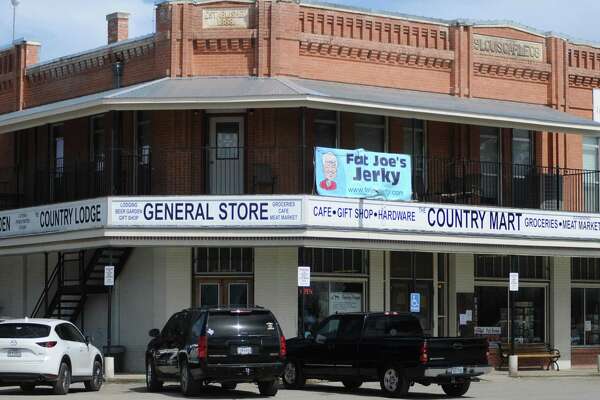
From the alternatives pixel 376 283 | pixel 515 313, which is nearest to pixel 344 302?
pixel 376 283

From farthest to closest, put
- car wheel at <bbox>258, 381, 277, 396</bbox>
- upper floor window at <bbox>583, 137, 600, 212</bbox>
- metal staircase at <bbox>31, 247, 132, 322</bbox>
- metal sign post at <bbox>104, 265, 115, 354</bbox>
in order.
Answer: upper floor window at <bbox>583, 137, 600, 212</bbox> < metal staircase at <bbox>31, 247, 132, 322</bbox> < metal sign post at <bbox>104, 265, 115, 354</bbox> < car wheel at <bbox>258, 381, 277, 396</bbox>

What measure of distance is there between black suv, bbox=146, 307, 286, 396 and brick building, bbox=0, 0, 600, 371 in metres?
5.36

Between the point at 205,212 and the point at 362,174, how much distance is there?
3.99m

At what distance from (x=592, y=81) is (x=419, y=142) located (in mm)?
7100

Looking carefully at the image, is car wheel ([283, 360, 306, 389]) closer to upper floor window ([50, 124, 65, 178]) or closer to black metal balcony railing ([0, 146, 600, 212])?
black metal balcony railing ([0, 146, 600, 212])

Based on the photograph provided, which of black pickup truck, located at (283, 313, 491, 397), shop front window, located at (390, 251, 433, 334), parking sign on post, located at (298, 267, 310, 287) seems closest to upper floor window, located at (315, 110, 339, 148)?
shop front window, located at (390, 251, 433, 334)

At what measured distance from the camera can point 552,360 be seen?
35219mm

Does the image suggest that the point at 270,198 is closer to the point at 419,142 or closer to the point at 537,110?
the point at 419,142

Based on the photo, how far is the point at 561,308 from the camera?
Result: 1437 inches

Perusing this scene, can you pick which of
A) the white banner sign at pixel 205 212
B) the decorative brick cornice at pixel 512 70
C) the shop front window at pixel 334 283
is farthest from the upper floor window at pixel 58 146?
the decorative brick cornice at pixel 512 70

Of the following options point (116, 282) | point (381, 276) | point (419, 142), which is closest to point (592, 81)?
point (419, 142)

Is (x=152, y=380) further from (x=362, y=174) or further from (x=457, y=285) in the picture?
(x=457, y=285)

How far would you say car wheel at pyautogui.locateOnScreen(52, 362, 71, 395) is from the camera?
2375cm

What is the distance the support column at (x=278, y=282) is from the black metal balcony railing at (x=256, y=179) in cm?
161
